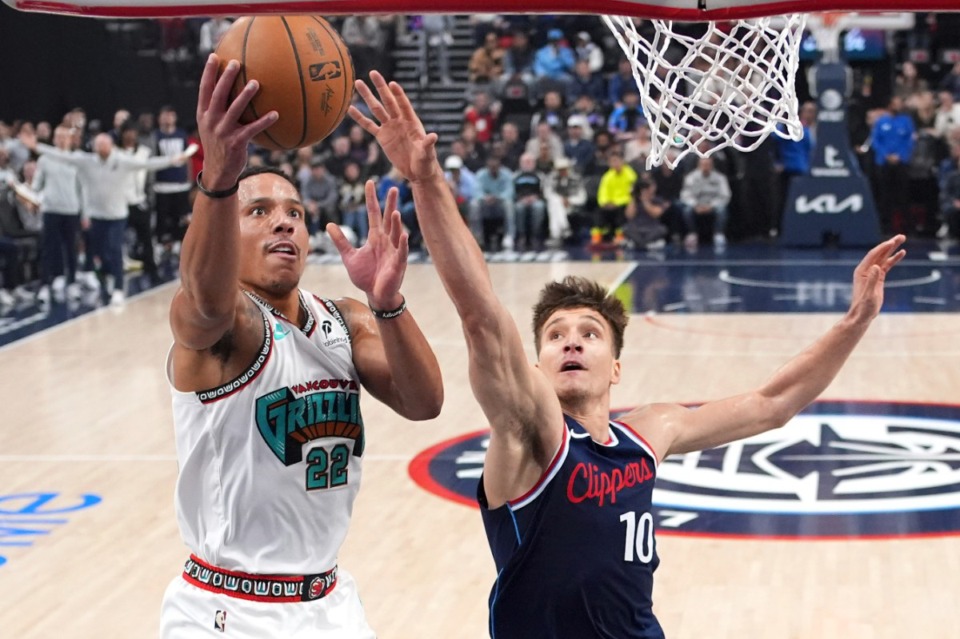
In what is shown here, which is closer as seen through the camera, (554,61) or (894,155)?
(894,155)

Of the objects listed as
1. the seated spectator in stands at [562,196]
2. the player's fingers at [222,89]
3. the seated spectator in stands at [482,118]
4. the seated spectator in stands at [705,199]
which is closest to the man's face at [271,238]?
the player's fingers at [222,89]

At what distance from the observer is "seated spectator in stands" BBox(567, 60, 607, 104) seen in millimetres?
21938

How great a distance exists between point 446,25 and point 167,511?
1759 centimetres

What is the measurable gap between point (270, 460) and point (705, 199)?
16186 millimetres

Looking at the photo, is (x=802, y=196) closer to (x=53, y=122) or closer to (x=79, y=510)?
(x=53, y=122)

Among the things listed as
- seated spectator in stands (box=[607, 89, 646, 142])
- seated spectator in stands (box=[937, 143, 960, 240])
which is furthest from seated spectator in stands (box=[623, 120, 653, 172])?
seated spectator in stands (box=[937, 143, 960, 240])

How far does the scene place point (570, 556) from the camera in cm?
369

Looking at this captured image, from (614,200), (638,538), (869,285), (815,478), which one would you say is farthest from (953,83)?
(638,538)

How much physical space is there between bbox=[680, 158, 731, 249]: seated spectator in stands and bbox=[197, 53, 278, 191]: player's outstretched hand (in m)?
16.3

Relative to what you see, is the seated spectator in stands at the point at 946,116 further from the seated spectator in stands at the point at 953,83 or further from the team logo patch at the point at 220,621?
the team logo patch at the point at 220,621

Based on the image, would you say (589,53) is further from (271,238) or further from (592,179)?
(271,238)

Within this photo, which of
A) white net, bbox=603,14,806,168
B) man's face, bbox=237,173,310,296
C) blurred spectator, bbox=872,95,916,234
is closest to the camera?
man's face, bbox=237,173,310,296

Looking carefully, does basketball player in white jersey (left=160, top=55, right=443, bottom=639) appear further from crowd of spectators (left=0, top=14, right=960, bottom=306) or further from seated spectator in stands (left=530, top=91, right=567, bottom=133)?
seated spectator in stands (left=530, top=91, right=567, bottom=133)

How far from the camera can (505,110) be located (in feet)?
71.7
